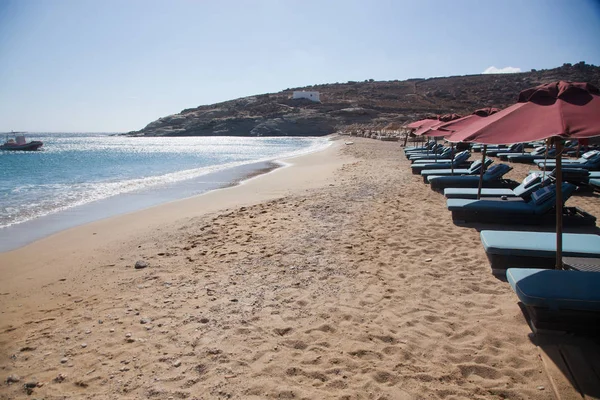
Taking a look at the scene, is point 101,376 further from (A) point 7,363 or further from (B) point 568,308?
(B) point 568,308

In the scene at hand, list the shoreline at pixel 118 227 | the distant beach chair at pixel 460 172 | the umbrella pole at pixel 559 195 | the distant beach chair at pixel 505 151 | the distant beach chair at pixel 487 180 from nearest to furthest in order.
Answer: the umbrella pole at pixel 559 195 → the shoreline at pixel 118 227 → the distant beach chair at pixel 487 180 → the distant beach chair at pixel 460 172 → the distant beach chair at pixel 505 151

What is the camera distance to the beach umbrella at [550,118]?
267cm

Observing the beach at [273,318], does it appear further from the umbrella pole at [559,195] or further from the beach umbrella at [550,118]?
the beach umbrella at [550,118]

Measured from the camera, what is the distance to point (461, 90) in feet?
258

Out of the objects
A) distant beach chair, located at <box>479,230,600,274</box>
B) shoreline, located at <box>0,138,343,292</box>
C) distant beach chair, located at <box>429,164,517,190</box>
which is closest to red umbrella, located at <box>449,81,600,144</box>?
distant beach chair, located at <box>479,230,600,274</box>

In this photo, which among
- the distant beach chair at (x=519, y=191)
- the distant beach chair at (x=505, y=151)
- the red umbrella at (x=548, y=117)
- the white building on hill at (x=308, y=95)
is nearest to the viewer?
the red umbrella at (x=548, y=117)

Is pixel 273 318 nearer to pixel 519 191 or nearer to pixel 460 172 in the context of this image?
pixel 519 191

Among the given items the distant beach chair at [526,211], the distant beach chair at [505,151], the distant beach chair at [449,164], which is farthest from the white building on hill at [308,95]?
the distant beach chair at [526,211]

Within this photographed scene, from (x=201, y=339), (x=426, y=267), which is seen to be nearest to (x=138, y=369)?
(x=201, y=339)

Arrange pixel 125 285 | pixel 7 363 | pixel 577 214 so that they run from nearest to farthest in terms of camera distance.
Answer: pixel 7 363
pixel 125 285
pixel 577 214

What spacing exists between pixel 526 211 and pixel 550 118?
13.6ft

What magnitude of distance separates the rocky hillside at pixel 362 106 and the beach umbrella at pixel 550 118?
57.3 m

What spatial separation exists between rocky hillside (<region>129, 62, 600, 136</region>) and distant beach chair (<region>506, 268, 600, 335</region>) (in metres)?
57.7

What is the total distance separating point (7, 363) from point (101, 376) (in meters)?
1.01
